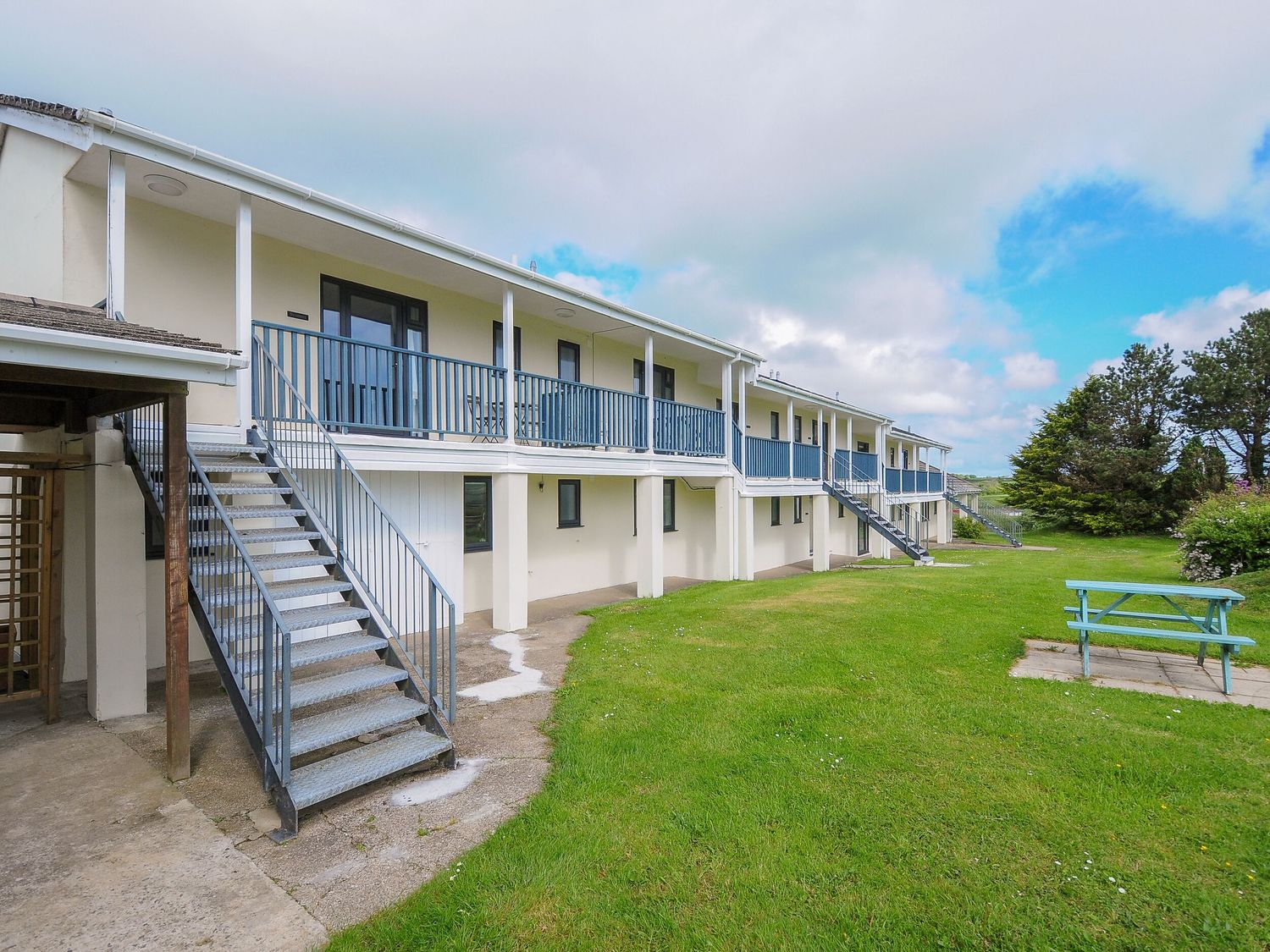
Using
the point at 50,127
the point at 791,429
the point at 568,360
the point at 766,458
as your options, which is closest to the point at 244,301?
the point at 50,127

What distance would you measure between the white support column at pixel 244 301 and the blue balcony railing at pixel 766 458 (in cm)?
1135

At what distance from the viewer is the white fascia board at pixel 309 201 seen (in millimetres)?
5613

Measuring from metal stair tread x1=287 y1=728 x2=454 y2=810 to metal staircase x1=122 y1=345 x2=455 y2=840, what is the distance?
0.01 metres

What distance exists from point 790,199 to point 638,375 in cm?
792

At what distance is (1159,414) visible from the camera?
33344 millimetres

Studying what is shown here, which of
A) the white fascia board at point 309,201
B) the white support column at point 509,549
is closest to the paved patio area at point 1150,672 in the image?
the white support column at point 509,549

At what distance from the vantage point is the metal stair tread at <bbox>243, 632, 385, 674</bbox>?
4.33 m

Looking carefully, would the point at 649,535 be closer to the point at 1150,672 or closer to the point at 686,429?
the point at 686,429

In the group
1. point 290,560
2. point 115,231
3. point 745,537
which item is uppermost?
point 115,231

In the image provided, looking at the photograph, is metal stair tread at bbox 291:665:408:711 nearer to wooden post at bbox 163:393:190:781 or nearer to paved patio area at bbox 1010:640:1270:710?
wooden post at bbox 163:393:190:781

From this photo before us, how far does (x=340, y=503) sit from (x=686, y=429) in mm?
8652

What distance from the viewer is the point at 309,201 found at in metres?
6.96

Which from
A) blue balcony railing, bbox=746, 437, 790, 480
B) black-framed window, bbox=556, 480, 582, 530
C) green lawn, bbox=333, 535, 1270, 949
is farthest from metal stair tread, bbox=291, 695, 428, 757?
blue balcony railing, bbox=746, 437, 790, 480

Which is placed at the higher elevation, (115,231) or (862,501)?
(115,231)
